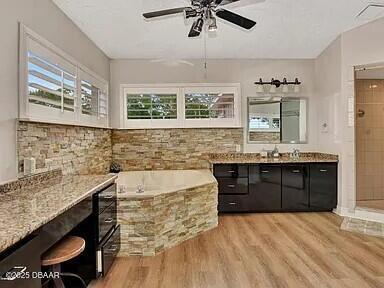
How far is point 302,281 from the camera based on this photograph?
3020 millimetres

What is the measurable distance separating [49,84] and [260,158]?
378cm

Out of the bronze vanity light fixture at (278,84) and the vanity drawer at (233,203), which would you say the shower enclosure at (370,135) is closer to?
the bronze vanity light fixture at (278,84)

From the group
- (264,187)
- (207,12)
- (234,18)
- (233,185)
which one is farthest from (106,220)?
(264,187)

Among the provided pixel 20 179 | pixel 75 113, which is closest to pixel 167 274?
pixel 20 179

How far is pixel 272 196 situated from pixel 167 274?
9.60ft

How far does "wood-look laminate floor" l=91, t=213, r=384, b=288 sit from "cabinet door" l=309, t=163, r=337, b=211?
855 mm

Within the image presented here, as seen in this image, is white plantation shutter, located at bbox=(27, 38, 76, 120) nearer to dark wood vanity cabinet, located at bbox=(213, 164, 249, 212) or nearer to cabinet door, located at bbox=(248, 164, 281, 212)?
dark wood vanity cabinet, located at bbox=(213, 164, 249, 212)

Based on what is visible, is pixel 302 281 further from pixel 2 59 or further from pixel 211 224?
pixel 2 59

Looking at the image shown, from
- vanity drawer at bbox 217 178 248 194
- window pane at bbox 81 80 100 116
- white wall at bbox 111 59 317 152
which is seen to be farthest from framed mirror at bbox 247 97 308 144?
window pane at bbox 81 80 100 116

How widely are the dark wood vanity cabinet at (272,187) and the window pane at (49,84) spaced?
2.62m

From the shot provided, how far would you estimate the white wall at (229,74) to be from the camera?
6254 mm

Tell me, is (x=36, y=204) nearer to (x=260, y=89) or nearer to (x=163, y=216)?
(x=163, y=216)

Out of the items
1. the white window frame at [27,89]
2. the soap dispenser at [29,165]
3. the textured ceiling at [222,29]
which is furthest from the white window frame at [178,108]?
the soap dispenser at [29,165]

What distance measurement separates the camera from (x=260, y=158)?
606 cm
